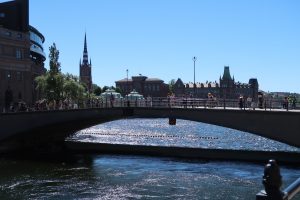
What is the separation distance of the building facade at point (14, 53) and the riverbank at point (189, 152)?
20.6m

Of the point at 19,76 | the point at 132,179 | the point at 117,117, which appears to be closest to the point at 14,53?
the point at 19,76

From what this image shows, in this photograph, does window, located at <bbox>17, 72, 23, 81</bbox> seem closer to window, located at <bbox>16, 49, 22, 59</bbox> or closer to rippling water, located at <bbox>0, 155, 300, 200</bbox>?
window, located at <bbox>16, 49, 22, 59</bbox>

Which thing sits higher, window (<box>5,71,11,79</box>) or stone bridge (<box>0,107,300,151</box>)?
window (<box>5,71,11,79</box>)

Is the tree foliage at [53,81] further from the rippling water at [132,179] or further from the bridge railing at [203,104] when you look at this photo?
the rippling water at [132,179]

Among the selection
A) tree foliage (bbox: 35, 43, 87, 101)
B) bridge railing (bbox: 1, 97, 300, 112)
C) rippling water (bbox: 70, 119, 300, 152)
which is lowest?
rippling water (bbox: 70, 119, 300, 152)

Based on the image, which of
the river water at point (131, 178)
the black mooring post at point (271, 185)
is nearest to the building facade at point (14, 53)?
the river water at point (131, 178)

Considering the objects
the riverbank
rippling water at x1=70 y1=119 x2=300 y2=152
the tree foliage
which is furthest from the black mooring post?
the tree foliage

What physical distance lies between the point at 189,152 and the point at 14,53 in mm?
39034

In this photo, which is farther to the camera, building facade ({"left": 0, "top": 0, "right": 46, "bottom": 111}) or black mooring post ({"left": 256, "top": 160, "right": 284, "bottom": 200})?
building facade ({"left": 0, "top": 0, "right": 46, "bottom": 111})

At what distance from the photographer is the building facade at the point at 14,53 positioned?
250ft

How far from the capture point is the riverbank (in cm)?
4593

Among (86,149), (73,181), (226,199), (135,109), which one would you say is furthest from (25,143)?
(226,199)

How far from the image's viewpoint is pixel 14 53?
77688mm

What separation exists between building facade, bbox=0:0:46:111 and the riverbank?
20593 mm
